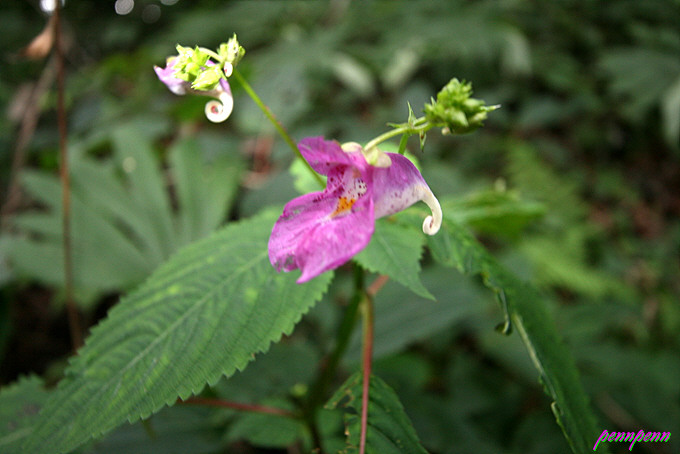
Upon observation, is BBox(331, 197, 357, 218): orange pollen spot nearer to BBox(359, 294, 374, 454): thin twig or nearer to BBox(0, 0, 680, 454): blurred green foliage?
BBox(0, 0, 680, 454): blurred green foliage

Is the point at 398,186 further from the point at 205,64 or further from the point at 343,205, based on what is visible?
the point at 205,64

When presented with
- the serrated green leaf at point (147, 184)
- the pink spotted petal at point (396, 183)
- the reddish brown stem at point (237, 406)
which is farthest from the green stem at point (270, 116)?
the serrated green leaf at point (147, 184)

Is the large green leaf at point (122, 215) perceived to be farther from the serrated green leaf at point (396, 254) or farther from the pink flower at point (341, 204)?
the pink flower at point (341, 204)

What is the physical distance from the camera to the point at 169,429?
1.35 metres

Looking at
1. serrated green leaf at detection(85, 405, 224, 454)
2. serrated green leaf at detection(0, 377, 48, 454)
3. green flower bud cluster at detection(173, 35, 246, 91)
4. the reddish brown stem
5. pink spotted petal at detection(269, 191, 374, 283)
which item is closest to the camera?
pink spotted petal at detection(269, 191, 374, 283)

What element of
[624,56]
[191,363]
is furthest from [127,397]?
[624,56]

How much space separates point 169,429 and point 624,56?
3670mm

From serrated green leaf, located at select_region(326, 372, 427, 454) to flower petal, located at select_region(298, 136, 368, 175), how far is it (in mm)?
454

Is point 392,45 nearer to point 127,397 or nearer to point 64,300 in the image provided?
point 64,300

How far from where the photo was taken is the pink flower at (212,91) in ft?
2.36

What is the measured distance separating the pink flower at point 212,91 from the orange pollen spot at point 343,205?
0.24 meters

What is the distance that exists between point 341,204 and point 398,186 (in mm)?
91

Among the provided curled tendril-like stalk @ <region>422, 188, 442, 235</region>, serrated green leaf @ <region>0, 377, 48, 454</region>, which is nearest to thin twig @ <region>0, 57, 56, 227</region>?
serrated green leaf @ <region>0, 377, 48, 454</region>

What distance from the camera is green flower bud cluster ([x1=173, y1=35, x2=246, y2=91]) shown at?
0.68 meters
